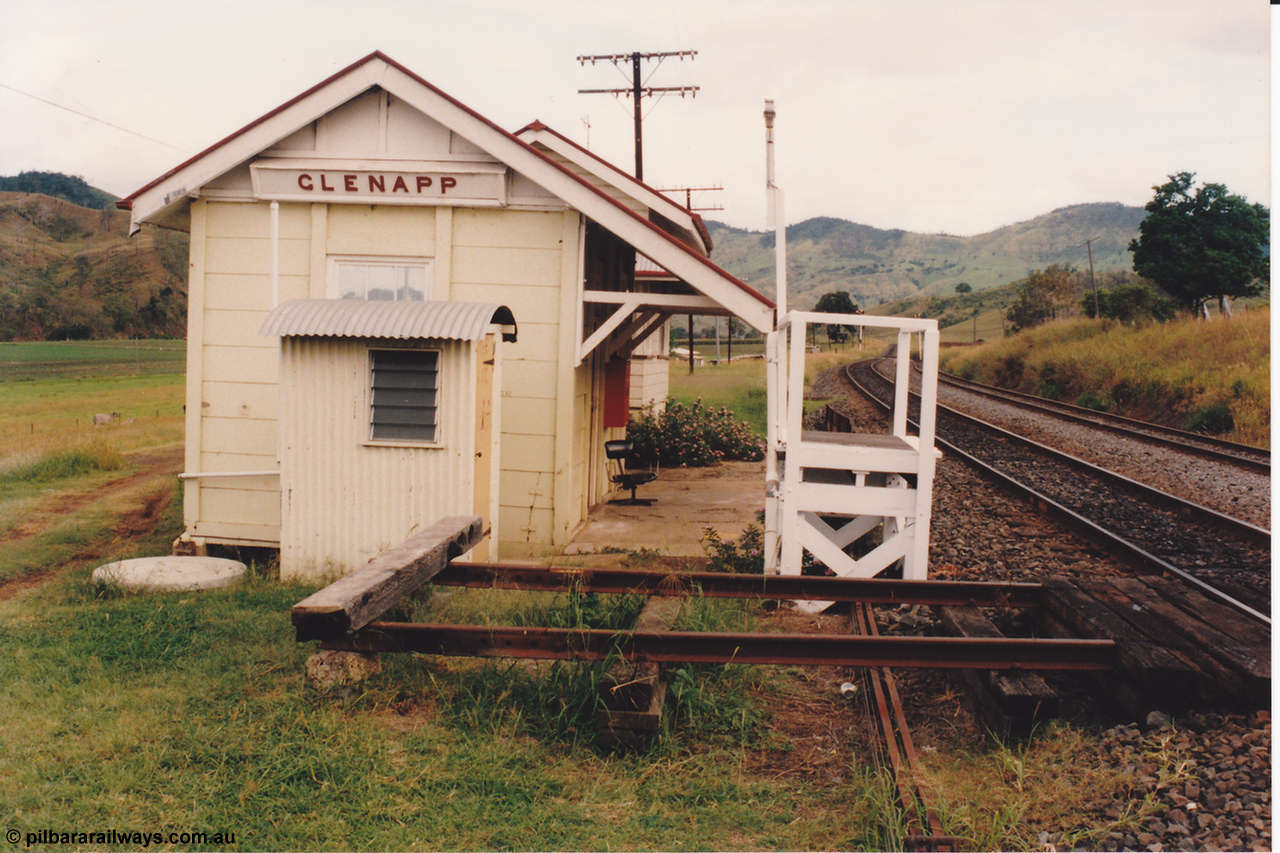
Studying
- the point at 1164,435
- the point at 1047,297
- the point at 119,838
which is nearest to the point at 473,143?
the point at 119,838

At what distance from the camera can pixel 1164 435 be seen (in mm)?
18656

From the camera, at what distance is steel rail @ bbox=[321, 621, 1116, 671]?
4617 millimetres

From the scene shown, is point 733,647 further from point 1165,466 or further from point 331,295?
point 1165,466

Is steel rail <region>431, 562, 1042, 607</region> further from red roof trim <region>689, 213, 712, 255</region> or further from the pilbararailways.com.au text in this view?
red roof trim <region>689, 213, 712, 255</region>

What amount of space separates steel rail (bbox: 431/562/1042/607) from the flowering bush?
913 centimetres

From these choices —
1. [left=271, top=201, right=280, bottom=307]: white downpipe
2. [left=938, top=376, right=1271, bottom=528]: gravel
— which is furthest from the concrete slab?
[left=938, top=376, right=1271, bottom=528]: gravel

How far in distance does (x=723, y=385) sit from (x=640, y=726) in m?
33.7

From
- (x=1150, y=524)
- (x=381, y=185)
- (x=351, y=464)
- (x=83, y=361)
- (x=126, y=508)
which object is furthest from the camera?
(x=83, y=361)

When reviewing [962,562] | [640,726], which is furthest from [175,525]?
[962,562]

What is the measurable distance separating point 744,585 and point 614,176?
24.9ft

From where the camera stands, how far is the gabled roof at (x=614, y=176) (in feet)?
39.1

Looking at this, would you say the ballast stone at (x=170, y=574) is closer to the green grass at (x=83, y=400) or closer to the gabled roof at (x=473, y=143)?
the gabled roof at (x=473, y=143)

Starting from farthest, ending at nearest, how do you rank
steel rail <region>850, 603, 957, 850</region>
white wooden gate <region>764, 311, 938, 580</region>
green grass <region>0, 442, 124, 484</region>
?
green grass <region>0, 442, 124, 484</region>
white wooden gate <region>764, 311, 938, 580</region>
steel rail <region>850, 603, 957, 850</region>

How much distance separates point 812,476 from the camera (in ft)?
26.9
